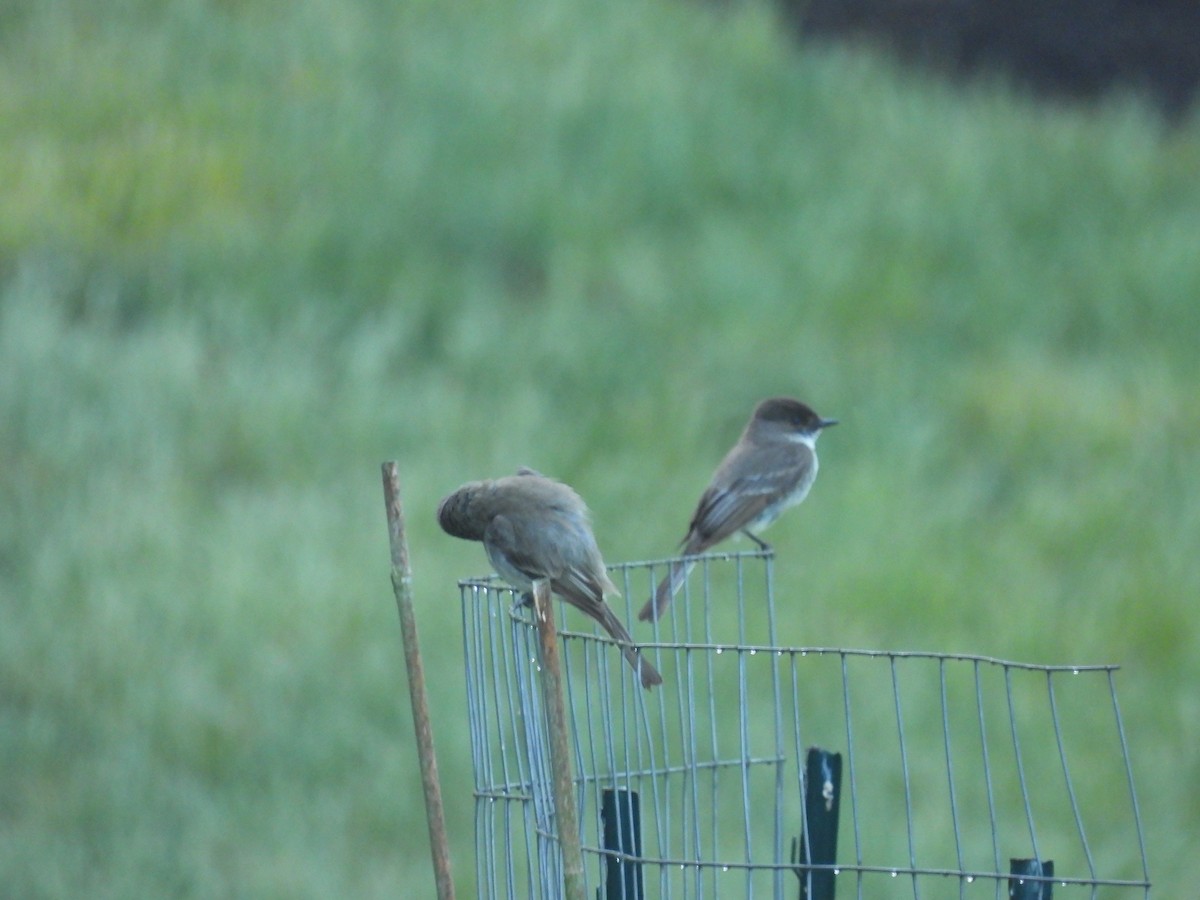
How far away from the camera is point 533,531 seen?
183 inches

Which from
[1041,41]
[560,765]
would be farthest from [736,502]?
[1041,41]

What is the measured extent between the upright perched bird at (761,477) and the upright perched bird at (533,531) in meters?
2.16

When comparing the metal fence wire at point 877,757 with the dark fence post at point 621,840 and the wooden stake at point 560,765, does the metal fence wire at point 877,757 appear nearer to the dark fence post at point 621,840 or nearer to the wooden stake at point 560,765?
the dark fence post at point 621,840

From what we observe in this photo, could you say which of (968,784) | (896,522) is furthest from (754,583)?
(968,784)

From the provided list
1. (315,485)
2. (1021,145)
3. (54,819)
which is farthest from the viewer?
(1021,145)

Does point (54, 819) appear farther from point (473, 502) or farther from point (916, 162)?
point (916, 162)

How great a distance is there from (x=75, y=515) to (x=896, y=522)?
5.38m

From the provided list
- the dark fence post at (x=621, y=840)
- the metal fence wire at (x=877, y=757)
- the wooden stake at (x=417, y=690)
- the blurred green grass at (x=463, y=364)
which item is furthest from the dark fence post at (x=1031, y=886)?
the blurred green grass at (x=463, y=364)

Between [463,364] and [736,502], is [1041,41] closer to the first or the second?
[463,364]

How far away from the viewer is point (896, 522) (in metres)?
11.4

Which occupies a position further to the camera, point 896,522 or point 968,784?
point 896,522

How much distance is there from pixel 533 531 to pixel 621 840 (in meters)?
1.41

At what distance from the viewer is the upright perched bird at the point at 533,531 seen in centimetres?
454

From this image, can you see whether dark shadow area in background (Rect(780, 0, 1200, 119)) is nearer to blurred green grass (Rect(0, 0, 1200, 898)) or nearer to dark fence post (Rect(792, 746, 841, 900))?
blurred green grass (Rect(0, 0, 1200, 898))
